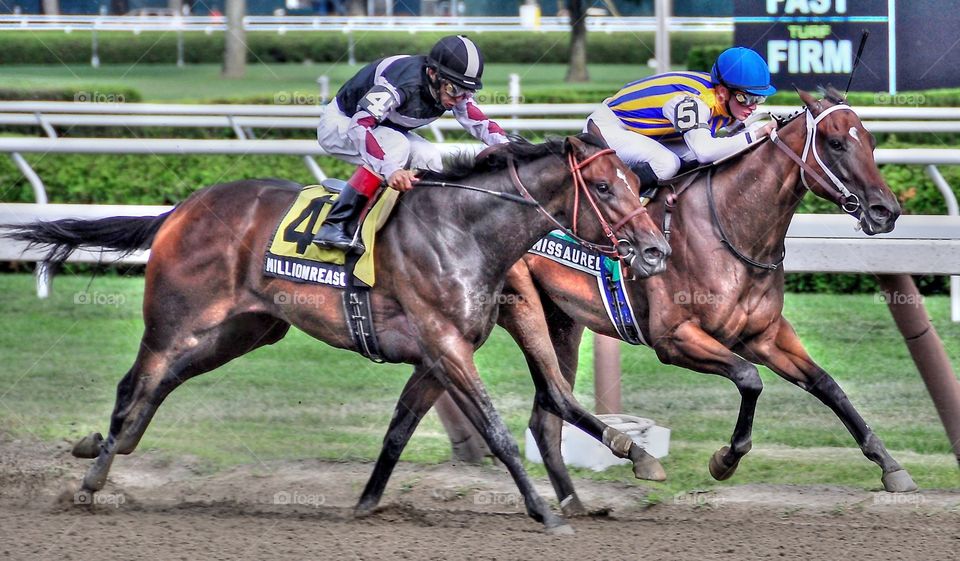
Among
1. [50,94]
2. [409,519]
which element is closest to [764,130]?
[409,519]

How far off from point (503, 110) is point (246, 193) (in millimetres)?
5852

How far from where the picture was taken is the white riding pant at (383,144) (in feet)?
14.6

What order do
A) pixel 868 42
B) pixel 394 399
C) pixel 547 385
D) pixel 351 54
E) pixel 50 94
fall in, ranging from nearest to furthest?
1. pixel 547 385
2. pixel 394 399
3. pixel 868 42
4. pixel 50 94
5. pixel 351 54

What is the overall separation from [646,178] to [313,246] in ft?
4.01

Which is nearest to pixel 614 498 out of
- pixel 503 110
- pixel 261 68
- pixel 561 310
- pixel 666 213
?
pixel 561 310

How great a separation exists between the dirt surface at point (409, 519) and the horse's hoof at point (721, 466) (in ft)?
0.45

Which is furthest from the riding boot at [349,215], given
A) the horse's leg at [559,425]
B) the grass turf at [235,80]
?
the grass turf at [235,80]

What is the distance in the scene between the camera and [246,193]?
483 centimetres

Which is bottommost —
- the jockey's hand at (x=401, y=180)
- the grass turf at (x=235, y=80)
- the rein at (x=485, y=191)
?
the grass turf at (x=235, y=80)

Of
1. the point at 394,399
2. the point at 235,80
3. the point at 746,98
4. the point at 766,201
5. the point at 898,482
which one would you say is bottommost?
the point at 235,80

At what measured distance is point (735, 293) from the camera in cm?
462

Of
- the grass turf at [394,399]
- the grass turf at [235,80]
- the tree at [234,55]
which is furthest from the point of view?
the tree at [234,55]

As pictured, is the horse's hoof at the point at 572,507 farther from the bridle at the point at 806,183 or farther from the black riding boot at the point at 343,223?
the black riding boot at the point at 343,223

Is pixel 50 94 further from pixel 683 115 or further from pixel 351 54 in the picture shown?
pixel 683 115
